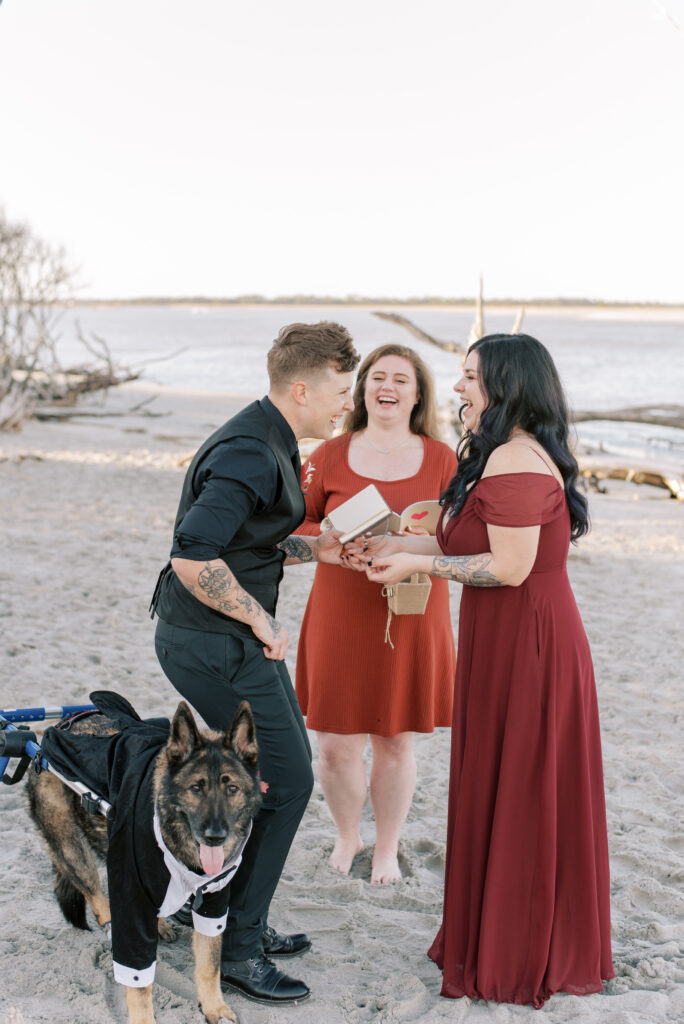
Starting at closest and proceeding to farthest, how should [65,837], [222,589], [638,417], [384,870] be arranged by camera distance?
[222,589], [65,837], [384,870], [638,417]

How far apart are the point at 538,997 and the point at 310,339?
2.42m

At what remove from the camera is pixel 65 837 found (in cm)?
306

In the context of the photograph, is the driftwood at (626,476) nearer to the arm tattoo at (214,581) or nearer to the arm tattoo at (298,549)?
the arm tattoo at (298,549)

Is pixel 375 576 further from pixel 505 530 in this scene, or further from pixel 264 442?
pixel 264 442

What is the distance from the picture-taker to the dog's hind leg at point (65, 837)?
3053 mm

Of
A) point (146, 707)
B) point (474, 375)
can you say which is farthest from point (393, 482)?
point (146, 707)

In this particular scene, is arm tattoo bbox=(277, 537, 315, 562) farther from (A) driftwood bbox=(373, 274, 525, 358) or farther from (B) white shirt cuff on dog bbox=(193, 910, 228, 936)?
(A) driftwood bbox=(373, 274, 525, 358)

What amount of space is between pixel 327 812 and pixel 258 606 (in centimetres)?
222

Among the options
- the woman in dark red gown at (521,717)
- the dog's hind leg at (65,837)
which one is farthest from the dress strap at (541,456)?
the dog's hind leg at (65,837)

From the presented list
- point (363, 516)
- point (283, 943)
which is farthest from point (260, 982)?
point (363, 516)

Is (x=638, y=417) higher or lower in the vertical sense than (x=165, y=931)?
higher

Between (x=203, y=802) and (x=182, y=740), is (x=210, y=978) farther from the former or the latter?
(x=182, y=740)

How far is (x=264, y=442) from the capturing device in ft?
8.88

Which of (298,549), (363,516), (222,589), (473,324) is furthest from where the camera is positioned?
(473,324)
